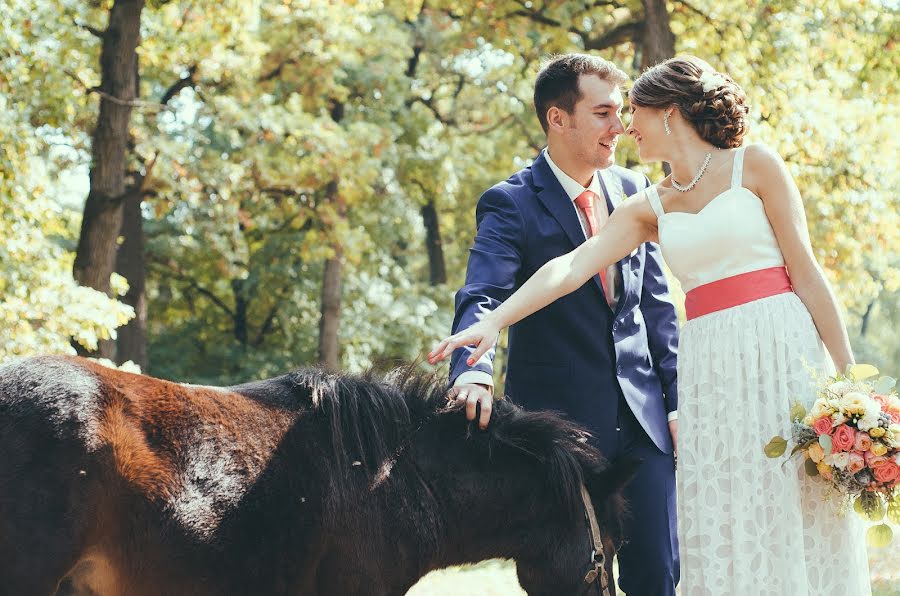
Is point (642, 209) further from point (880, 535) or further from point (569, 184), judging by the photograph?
point (880, 535)

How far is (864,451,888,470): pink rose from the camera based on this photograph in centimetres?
292

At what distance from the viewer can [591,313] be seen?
3.89 m

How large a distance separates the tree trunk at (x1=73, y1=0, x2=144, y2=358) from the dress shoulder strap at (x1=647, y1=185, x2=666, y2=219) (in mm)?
7735

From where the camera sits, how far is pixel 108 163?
10.6 meters

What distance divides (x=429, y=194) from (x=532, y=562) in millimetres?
16090

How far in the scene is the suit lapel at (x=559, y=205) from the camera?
12.8 ft

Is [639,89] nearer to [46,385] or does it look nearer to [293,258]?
[46,385]

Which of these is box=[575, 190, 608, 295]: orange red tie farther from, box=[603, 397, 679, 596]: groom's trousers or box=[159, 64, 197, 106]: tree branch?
box=[159, 64, 197, 106]: tree branch

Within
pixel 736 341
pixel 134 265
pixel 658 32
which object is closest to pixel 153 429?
pixel 736 341

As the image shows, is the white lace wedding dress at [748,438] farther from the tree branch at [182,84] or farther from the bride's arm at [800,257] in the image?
the tree branch at [182,84]

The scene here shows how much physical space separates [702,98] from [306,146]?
1070 cm

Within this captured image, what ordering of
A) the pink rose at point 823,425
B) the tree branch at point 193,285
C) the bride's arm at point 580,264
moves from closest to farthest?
the pink rose at point 823,425
the bride's arm at point 580,264
the tree branch at point 193,285

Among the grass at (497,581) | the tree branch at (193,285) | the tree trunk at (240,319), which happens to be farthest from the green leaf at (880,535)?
the tree trunk at (240,319)

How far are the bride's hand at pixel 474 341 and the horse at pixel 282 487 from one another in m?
0.20
